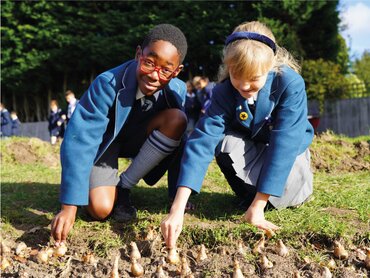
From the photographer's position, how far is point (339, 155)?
15.7ft

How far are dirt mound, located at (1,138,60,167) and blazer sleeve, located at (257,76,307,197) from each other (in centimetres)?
427

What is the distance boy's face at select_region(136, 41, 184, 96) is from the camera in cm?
267

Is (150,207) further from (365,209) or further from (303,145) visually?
(365,209)

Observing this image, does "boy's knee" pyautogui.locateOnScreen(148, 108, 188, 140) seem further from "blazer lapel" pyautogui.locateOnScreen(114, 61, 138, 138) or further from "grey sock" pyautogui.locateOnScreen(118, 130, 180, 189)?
"blazer lapel" pyautogui.locateOnScreen(114, 61, 138, 138)

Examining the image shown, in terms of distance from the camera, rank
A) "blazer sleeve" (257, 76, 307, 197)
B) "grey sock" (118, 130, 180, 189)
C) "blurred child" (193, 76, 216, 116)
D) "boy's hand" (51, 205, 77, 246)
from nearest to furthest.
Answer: "blazer sleeve" (257, 76, 307, 197) < "boy's hand" (51, 205, 77, 246) < "grey sock" (118, 130, 180, 189) < "blurred child" (193, 76, 216, 116)

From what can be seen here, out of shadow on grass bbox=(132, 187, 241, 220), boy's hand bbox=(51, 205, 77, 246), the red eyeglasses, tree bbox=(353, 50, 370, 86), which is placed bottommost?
tree bbox=(353, 50, 370, 86)

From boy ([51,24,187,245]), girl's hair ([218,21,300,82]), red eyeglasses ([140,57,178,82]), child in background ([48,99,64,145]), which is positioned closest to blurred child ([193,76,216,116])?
child in background ([48,99,64,145])

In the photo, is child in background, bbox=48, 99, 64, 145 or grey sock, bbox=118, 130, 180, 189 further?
child in background, bbox=48, 99, 64, 145

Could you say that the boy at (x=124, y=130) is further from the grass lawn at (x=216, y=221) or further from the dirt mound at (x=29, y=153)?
the dirt mound at (x=29, y=153)

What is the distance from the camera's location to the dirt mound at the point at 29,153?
645 centimetres

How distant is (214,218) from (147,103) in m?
0.86

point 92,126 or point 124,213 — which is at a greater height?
point 92,126

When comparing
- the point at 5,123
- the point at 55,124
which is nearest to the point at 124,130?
the point at 55,124

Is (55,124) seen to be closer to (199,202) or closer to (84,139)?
(199,202)
